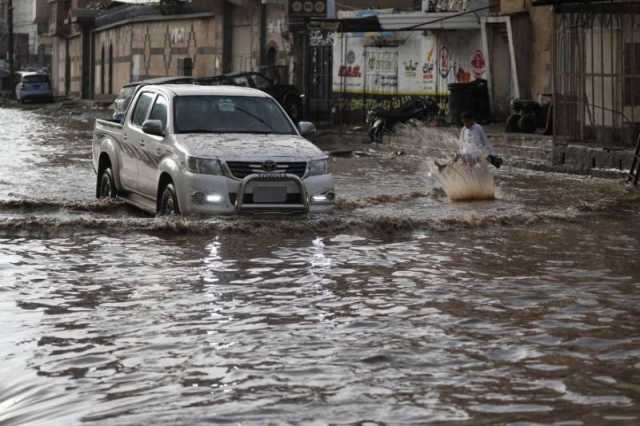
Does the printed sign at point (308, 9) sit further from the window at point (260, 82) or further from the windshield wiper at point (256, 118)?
the windshield wiper at point (256, 118)

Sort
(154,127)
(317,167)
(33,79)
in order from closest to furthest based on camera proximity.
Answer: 1. (317,167)
2. (154,127)
3. (33,79)

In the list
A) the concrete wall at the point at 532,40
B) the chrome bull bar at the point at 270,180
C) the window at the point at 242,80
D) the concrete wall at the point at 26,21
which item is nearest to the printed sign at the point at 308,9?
the window at the point at 242,80

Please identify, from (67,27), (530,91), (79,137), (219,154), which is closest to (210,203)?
(219,154)

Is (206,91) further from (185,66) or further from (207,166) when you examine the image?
(185,66)

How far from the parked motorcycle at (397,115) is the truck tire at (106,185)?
17022mm

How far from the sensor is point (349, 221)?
46.0ft

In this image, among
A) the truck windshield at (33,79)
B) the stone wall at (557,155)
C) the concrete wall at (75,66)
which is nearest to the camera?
the stone wall at (557,155)

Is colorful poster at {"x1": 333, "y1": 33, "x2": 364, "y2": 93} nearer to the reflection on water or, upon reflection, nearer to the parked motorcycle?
the parked motorcycle

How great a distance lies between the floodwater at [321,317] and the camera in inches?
249

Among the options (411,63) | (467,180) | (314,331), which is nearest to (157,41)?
(411,63)

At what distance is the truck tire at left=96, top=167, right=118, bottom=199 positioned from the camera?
52.3 ft

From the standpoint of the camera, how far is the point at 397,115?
33188mm

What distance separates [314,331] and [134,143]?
7320 millimetres

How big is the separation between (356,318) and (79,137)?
1146 inches
